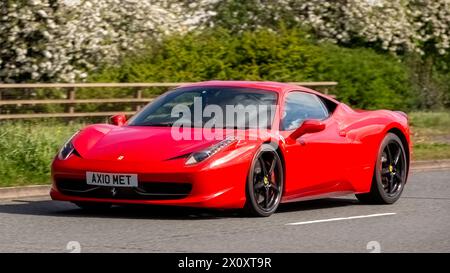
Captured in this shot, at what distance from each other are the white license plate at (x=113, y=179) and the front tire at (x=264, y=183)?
1132mm

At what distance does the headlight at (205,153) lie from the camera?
11336mm

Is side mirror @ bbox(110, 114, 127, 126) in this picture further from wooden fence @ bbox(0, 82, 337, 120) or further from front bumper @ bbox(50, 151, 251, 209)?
wooden fence @ bbox(0, 82, 337, 120)

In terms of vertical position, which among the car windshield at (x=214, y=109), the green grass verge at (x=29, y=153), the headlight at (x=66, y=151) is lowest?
the green grass verge at (x=29, y=153)

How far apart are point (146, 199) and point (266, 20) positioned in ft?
75.0

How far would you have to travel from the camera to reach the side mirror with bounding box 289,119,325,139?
1238 cm

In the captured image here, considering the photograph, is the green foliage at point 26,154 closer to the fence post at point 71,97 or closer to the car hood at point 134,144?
the car hood at point 134,144

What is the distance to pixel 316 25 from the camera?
110 ft

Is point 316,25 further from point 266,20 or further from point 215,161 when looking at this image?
point 215,161

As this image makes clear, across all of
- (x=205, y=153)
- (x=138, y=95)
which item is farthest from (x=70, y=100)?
(x=205, y=153)

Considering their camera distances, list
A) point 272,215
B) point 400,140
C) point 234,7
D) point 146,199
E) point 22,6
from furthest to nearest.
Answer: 1. point 234,7
2. point 22,6
3. point 400,140
4. point 272,215
5. point 146,199

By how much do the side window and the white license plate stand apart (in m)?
1.91

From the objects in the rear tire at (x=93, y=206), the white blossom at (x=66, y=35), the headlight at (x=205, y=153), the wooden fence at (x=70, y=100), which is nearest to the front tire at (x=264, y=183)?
the headlight at (x=205, y=153)
